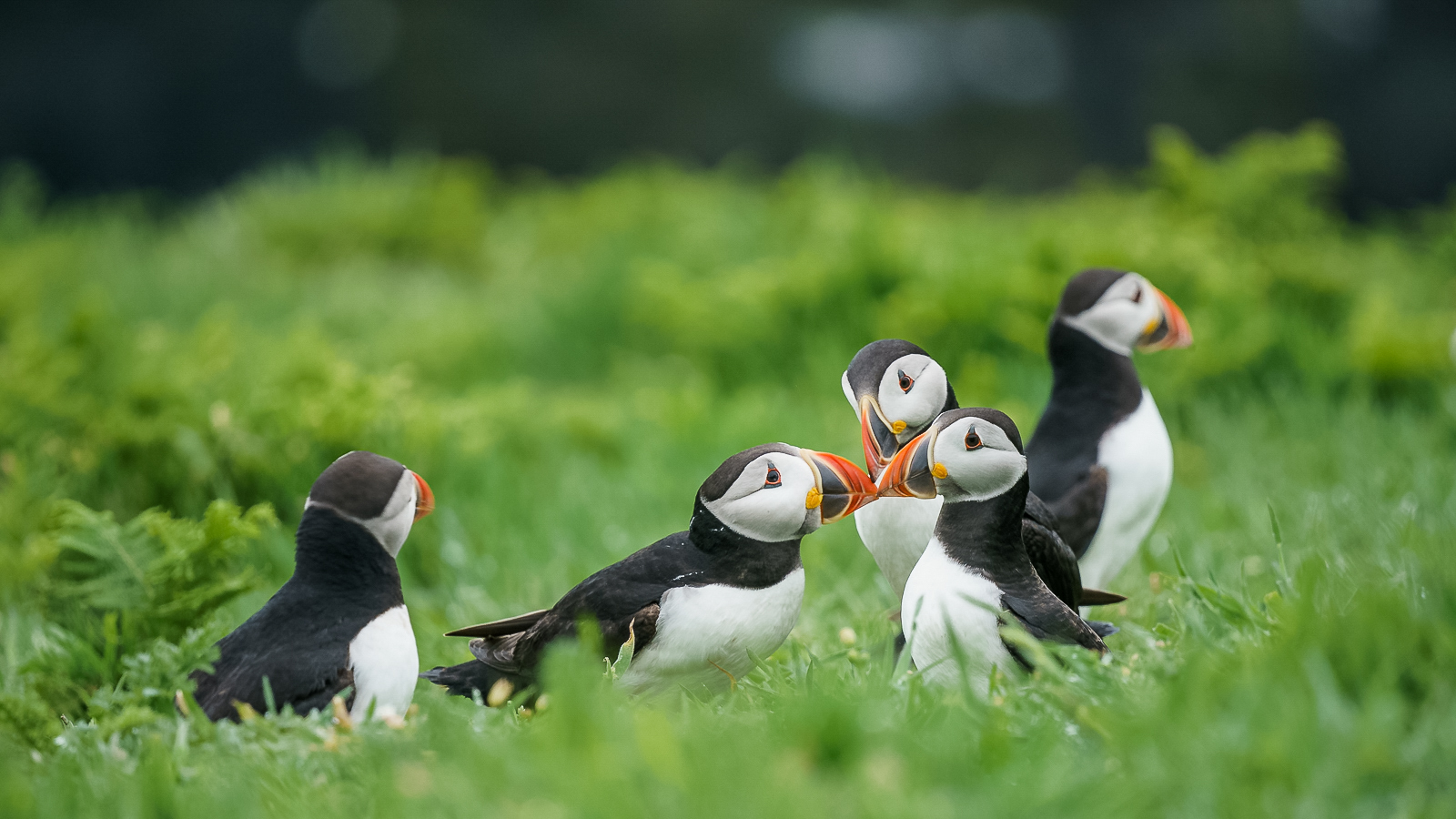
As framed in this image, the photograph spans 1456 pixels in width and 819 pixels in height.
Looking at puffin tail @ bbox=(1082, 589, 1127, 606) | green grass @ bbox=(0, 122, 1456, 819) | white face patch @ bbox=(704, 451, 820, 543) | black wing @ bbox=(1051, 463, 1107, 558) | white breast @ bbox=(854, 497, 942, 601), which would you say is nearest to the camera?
green grass @ bbox=(0, 122, 1456, 819)

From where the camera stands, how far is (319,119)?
14.5 meters

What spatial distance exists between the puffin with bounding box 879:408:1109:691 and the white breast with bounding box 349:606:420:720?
3.77ft

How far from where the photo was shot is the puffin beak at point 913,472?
2.42m

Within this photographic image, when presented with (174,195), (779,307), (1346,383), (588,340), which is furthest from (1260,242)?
(174,195)

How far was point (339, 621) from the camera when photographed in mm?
2572

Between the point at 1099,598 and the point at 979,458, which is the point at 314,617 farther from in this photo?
the point at 1099,598

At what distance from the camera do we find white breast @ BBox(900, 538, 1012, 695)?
93.4 inches

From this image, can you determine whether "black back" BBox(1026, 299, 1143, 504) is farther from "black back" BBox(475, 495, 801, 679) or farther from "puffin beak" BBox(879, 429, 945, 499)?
"black back" BBox(475, 495, 801, 679)

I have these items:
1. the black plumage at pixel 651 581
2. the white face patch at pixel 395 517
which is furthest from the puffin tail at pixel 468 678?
the white face patch at pixel 395 517

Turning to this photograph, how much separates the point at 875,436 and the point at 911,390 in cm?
14

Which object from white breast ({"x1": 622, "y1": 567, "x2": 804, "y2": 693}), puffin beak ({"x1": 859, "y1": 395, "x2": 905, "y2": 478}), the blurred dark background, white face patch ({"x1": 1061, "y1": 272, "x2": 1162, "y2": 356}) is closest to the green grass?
white breast ({"x1": 622, "y1": 567, "x2": 804, "y2": 693})

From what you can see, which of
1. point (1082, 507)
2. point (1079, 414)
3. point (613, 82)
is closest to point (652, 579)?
point (1082, 507)

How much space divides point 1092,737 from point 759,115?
42.0 feet

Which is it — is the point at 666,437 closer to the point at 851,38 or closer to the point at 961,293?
the point at 961,293
